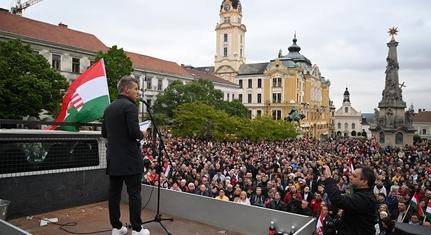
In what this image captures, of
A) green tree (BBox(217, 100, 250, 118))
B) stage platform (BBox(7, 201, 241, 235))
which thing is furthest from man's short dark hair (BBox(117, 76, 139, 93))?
green tree (BBox(217, 100, 250, 118))

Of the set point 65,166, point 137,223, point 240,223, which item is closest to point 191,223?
point 240,223

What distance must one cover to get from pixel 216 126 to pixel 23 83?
63.4 feet

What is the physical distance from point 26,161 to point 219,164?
41.1 ft

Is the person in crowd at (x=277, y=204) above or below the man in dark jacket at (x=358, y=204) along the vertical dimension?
below

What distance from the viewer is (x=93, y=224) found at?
4934 mm

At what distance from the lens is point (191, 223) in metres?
5.04

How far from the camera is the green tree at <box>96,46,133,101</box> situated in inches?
1548

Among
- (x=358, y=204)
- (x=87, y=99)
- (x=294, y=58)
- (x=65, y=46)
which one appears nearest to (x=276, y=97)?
(x=294, y=58)

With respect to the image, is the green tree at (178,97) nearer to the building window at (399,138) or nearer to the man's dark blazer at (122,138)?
the building window at (399,138)

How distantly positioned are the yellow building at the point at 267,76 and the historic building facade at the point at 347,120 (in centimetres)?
2602

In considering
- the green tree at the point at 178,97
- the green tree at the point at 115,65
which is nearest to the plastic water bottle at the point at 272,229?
the green tree at the point at 115,65

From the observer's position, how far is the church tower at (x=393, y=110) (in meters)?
41.9

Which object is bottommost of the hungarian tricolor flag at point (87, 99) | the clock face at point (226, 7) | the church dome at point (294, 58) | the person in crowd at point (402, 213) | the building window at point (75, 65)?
the person in crowd at point (402, 213)

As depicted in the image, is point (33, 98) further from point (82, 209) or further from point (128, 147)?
point (128, 147)
